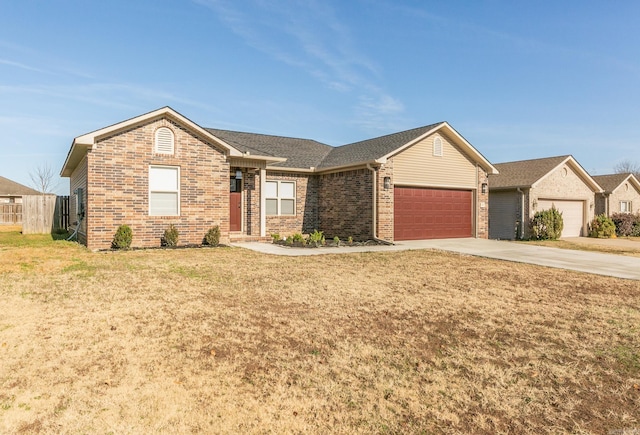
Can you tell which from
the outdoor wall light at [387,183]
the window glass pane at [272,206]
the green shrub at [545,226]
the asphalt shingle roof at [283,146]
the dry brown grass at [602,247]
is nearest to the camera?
the dry brown grass at [602,247]

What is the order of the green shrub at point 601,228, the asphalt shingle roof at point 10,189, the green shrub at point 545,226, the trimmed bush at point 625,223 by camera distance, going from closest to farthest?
the green shrub at point 545,226
the green shrub at point 601,228
the trimmed bush at point 625,223
the asphalt shingle roof at point 10,189

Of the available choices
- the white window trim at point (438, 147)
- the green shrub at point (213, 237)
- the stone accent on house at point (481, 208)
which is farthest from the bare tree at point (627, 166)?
the green shrub at point (213, 237)

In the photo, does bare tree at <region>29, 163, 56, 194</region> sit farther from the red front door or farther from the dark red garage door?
the dark red garage door

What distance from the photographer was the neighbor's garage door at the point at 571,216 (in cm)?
2277

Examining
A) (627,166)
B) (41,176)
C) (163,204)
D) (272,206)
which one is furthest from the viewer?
(627,166)

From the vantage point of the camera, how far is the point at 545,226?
68.0ft

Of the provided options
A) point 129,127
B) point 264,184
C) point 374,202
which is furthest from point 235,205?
point 374,202

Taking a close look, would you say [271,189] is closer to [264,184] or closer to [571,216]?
[264,184]

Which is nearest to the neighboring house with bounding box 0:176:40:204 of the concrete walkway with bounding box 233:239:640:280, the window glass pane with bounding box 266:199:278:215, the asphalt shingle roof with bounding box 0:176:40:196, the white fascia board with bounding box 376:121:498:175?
the asphalt shingle roof with bounding box 0:176:40:196

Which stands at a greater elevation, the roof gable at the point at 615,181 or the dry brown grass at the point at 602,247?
the roof gable at the point at 615,181

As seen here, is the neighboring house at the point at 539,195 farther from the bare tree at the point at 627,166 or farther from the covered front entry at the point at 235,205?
the bare tree at the point at 627,166

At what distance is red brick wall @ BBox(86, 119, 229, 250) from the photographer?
489 inches

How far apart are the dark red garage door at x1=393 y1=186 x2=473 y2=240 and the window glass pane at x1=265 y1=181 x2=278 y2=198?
212 inches

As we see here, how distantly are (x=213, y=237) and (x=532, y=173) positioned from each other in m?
18.4
